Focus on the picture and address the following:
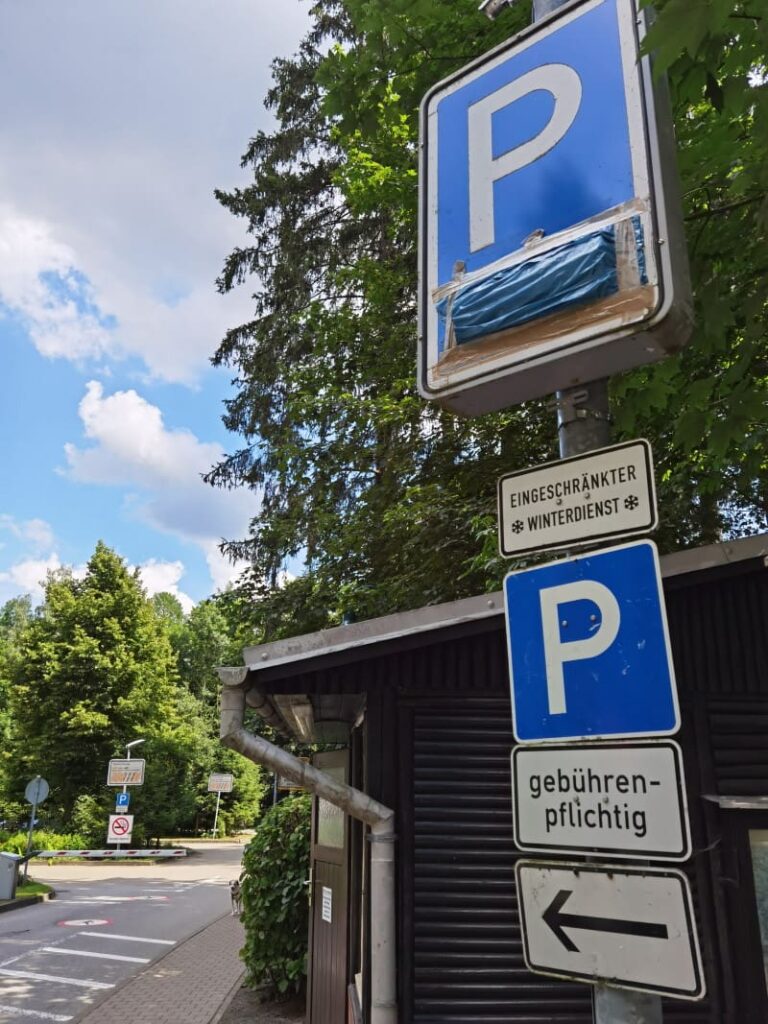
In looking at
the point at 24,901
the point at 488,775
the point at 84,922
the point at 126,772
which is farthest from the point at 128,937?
the point at 126,772

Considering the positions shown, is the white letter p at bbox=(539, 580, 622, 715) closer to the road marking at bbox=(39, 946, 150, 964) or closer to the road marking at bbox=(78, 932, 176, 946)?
the road marking at bbox=(39, 946, 150, 964)

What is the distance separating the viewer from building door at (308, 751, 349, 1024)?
658cm

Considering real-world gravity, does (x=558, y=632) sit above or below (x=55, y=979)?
above

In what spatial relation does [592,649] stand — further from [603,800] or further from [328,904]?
[328,904]

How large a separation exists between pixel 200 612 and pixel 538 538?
197ft

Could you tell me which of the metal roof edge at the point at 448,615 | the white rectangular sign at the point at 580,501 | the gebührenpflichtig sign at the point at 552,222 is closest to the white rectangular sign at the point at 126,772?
the metal roof edge at the point at 448,615

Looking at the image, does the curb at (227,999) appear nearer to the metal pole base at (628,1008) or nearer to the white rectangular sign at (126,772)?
the metal pole base at (628,1008)

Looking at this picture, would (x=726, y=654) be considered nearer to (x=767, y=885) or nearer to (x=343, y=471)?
(x=767, y=885)

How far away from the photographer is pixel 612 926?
6.17 ft

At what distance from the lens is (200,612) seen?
60.3m

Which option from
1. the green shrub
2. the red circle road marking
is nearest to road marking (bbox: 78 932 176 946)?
the red circle road marking

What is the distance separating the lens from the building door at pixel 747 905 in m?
4.89

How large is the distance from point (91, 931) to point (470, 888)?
12621 millimetres

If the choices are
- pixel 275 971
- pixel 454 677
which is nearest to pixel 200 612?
pixel 275 971
